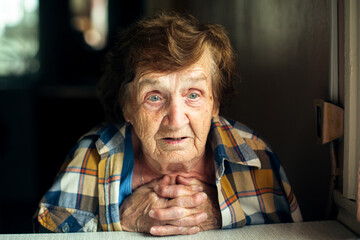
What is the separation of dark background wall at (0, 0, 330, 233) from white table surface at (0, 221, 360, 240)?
0.45 ft

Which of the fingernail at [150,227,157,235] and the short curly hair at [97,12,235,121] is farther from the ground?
the short curly hair at [97,12,235,121]

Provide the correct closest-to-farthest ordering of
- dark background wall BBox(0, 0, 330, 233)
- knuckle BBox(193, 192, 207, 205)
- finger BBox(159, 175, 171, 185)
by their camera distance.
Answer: knuckle BBox(193, 192, 207, 205), finger BBox(159, 175, 171, 185), dark background wall BBox(0, 0, 330, 233)

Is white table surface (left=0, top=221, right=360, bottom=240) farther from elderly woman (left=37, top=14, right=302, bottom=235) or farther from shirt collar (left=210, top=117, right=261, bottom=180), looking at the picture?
shirt collar (left=210, top=117, right=261, bottom=180)

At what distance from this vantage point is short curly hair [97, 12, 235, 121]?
1.21 meters

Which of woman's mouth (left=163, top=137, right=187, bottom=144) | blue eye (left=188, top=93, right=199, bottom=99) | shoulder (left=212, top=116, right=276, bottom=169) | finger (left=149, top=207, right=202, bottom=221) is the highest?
blue eye (left=188, top=93, right=199, bottom=99)

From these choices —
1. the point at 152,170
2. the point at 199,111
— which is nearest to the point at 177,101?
the point at 199,111

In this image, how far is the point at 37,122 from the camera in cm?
390

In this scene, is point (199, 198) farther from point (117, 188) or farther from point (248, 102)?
point (248, 102)

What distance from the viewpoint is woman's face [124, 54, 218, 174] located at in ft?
3.94

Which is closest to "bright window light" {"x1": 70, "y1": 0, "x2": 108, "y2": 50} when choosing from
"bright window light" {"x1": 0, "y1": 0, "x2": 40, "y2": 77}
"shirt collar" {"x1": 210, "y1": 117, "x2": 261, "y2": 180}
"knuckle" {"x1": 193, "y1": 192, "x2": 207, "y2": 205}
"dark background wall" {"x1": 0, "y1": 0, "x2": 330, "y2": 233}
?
"dark background wall" {"x1": 0, "y1": 0, "x2": 330, "y2": 233}

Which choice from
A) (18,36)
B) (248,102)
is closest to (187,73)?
(248,102)

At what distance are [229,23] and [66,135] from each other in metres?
2.24

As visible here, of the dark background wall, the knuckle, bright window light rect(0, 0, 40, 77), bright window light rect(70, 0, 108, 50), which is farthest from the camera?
bright window light rect(70, 0, 108, 50)

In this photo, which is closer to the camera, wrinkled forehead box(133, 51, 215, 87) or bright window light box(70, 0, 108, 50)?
wrinkled forehead box(133, 51, 215, 87)
